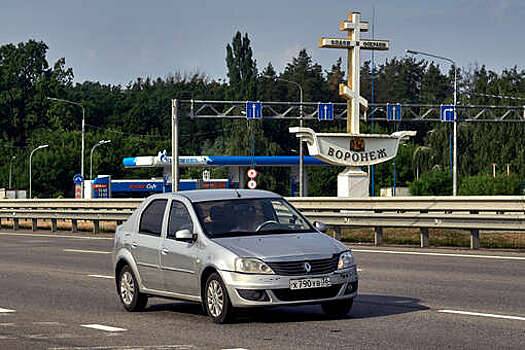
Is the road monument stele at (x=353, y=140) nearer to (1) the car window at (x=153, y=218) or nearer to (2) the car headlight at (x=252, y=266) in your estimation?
(1) the car window at (x=153, y=218)

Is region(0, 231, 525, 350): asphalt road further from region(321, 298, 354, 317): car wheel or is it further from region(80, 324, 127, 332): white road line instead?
region(321, 298, 354, 317): car wheel

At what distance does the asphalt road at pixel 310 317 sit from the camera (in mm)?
11172

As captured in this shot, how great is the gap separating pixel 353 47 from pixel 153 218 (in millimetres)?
28528

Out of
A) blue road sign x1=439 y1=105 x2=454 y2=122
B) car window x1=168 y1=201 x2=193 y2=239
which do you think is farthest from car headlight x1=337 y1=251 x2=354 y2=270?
blue road sign x1=439 y1=105 x2=454 y2=122

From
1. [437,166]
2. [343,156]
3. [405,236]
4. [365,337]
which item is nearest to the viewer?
[365,337]

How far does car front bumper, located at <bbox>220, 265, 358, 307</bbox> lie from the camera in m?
12.1

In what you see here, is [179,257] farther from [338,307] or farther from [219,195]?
[338,307]

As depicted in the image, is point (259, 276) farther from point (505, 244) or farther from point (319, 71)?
point (319, 71)

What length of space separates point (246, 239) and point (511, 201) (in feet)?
41.3

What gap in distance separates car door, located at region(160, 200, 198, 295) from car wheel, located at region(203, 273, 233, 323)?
0.24m

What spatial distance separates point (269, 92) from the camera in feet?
455

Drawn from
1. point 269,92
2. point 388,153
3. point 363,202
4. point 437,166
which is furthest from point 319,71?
point 363,202

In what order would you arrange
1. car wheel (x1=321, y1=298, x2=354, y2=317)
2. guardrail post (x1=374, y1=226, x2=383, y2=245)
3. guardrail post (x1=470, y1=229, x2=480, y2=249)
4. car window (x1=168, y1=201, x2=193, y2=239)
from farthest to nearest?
guardrail post (x1=374, y1=226, x2=383, y2=245)
guardrail post (x1=470, y1=229, x2=480, y2=249)
car window (x1=168, y1=201, x2=193, y2=239)
car wheel (x1=321, y1=298, x2=354, y2=317)

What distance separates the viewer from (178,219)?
1362 centimetres
